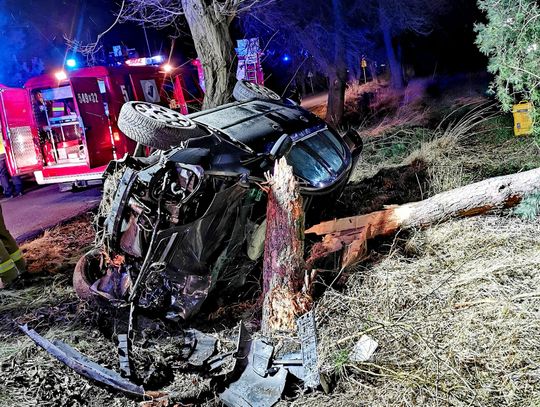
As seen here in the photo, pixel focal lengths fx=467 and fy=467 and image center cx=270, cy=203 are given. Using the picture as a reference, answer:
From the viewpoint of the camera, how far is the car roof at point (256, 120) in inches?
171

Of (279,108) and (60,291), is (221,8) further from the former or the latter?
(60,291)

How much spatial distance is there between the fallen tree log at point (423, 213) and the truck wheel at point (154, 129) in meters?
1.60

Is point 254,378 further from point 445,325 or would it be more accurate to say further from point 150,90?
point 150,90

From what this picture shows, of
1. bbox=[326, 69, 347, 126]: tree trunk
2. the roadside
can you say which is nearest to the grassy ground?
the roadside

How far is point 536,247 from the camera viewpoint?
3799 mm

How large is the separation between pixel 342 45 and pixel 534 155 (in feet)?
25.2

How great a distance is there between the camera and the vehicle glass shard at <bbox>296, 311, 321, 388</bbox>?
9.42ft

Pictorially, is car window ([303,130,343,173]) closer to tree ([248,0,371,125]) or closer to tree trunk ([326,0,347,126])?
tree ([248,0,371,125])

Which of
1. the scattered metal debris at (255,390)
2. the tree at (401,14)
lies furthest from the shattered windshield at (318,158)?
the tree at (401,14)

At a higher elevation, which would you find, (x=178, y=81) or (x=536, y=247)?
(x=178, y=81)

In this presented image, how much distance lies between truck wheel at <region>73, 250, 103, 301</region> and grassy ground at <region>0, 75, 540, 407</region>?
238mm

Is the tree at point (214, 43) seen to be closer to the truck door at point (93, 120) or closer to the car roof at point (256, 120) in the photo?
the truck door at point (93, 120)

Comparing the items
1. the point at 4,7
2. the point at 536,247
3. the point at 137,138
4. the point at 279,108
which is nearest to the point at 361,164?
the point at 279,108

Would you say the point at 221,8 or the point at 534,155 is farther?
the point at 221,8
